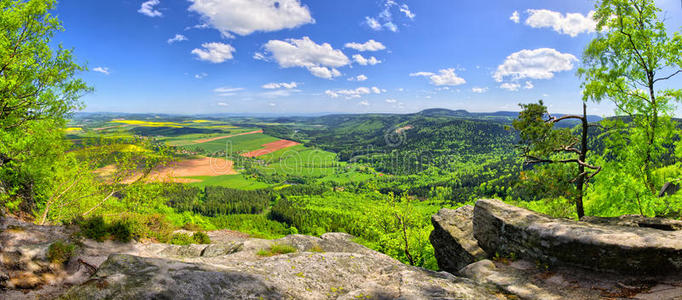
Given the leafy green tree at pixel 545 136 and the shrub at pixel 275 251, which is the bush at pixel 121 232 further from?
the leafy green tree at pixel 545 136

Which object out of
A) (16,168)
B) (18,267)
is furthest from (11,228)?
(16,168)

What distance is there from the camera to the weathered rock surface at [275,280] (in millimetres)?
7320

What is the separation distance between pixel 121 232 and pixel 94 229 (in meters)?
1.43

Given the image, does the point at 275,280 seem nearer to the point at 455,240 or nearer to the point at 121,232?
the point at 121,232

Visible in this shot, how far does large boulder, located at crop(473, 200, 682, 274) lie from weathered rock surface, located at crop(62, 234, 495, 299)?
165 inches

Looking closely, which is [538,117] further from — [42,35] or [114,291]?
[42,35]

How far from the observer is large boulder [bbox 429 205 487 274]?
1647 cm

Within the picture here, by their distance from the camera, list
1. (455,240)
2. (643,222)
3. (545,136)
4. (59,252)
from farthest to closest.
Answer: (455,240) → (545,136) → (643,222) → (59,252)

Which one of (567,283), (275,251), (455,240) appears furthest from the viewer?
(455,240)

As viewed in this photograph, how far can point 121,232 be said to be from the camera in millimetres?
15492

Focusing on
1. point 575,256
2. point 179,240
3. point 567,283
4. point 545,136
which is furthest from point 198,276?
point 545,136

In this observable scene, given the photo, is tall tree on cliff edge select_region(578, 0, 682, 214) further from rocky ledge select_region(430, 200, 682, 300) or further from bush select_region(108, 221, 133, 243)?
bush select_region(108, 221, 133, 243)

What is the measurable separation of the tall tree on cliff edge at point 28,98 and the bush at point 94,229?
146 inches

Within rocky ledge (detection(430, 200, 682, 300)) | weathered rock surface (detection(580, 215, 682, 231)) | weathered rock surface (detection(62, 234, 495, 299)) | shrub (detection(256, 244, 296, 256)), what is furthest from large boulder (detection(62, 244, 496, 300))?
weathered rock surface (detection(580, 215, 682, 231))
